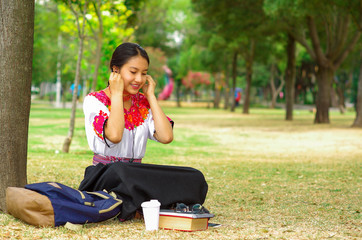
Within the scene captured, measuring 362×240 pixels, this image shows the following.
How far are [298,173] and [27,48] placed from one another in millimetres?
5679

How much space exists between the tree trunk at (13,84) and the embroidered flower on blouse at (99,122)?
0.91 m

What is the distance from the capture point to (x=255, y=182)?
817 cm

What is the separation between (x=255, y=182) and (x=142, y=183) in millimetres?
4082

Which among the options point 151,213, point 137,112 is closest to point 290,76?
point 137,112

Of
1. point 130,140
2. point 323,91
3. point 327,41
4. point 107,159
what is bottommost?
point 107,159

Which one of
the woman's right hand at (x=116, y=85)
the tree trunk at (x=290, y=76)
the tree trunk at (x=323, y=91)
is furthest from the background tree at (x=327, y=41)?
the woman's right hand at (x=116, y=85)

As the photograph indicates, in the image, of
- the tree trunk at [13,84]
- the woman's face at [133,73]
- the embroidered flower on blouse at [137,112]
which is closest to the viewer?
the woman's face at [133,73]

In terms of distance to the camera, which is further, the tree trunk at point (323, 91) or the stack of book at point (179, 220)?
the tree trunk at point (323, 91)

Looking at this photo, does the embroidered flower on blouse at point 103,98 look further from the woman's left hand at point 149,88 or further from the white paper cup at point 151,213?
the white paper cup at point 151,213

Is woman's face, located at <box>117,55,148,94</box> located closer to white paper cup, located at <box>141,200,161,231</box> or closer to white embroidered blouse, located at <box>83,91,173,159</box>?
white embroidered blouse, located at <box>83,91,173,159</box>

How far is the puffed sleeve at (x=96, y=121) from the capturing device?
438cm

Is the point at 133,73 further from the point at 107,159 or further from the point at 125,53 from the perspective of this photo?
the point at 107,159

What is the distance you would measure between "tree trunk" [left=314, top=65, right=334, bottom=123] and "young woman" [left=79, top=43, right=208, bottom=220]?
2196 centimetres

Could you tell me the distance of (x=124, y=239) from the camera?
4062 mm
